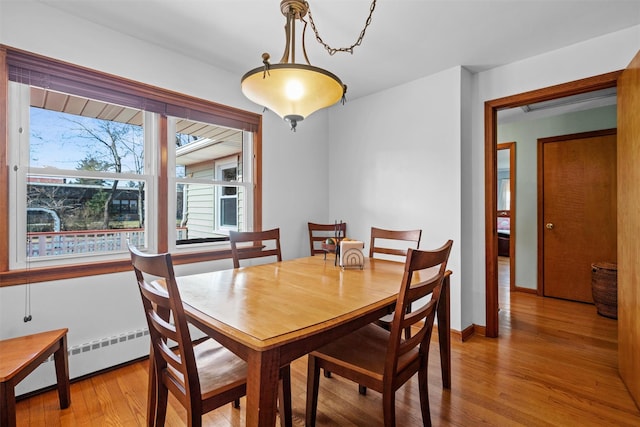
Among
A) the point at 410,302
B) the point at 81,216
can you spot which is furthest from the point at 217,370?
the point at 81,216

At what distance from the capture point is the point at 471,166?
118 inches

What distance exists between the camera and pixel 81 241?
7.30 ft

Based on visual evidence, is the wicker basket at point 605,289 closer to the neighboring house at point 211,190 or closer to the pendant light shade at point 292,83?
the pendant light shade at point 292,83

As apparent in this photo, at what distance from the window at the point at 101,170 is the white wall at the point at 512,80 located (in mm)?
2288

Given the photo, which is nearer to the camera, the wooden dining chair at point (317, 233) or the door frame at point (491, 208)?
the door frame at point (491, 208)

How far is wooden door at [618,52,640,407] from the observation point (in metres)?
1.79

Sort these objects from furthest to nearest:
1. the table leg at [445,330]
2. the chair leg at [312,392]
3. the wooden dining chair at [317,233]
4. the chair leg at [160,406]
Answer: the wooden dining chair at [317,233] → the table leg at [445,330] → the chair leg at [312,392] → the chair leg at [160,406]

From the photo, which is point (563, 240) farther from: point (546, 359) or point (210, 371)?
point (210, 371)

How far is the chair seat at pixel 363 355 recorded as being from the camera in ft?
4.58

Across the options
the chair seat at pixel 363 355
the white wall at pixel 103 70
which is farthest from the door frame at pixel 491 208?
the white wall at pixel 103 70

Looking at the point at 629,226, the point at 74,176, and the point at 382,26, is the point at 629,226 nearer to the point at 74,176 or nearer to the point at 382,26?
the point at 382,26

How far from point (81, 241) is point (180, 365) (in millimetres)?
1659

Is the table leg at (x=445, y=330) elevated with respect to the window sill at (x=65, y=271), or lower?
lower

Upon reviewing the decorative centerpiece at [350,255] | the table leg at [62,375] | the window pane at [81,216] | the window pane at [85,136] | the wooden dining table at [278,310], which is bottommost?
the table leg at [62,375]
